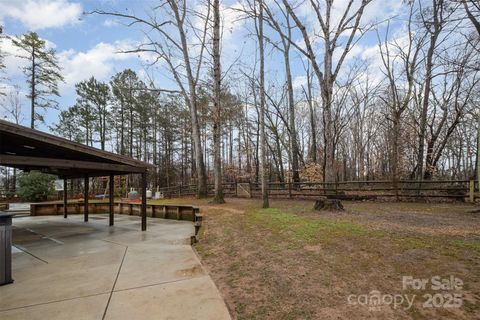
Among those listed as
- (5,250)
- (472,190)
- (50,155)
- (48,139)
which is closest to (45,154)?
(50,155)

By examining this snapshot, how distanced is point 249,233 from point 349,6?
856 centimetres

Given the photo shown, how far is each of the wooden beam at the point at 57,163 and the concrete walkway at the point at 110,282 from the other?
201 cm

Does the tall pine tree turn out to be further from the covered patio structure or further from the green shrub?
the covered patio structure

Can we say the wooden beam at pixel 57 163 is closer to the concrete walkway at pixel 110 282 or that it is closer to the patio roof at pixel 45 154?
the patio roof at pixel 45 154

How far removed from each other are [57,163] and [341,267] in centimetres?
661

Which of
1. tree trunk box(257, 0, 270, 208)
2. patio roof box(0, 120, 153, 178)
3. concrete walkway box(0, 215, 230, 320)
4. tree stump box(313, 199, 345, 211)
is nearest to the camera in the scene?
concrete walkway box(0, 215, 230, 320)

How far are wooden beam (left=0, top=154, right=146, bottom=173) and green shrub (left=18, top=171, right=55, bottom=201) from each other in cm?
1576

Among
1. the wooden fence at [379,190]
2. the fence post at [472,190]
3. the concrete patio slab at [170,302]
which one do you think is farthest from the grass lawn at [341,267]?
the fence post at [472,190]

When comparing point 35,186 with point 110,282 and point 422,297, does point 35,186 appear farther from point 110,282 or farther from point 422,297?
point 422,297

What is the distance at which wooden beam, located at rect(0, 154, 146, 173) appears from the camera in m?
5.30

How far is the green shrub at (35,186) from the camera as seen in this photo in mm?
18703

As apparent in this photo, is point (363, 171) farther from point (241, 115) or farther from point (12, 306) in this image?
point (12, 306)

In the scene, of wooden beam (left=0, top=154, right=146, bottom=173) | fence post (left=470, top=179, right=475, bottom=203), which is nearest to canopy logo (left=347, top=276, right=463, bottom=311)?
wooden beam (left=0, top=154, right=146, bottom=173)

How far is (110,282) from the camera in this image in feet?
11.9
